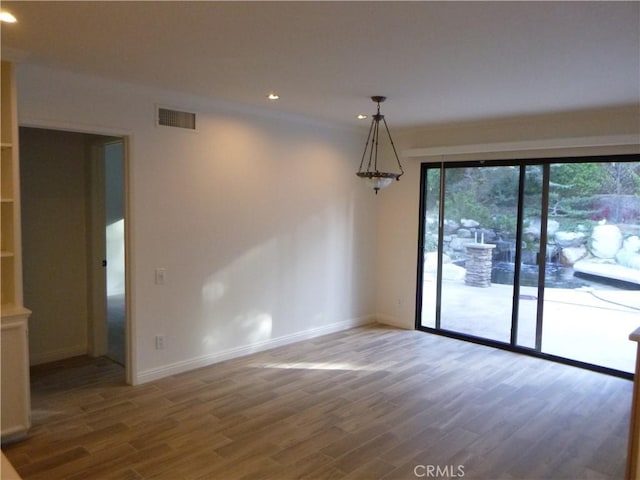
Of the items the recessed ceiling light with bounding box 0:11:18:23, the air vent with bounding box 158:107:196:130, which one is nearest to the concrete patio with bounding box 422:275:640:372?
the air vent with bounding box 158:107:196:130

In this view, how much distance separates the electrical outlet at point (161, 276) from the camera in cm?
425

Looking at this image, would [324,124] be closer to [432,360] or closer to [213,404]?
[432,360]

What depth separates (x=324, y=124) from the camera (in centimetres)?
554

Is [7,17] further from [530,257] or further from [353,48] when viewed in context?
[530,257]

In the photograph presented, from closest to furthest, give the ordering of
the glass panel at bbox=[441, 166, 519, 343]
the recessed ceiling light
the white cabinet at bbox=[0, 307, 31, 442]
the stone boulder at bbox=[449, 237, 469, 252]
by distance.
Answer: the recessed ceiling light, the white cabinet at bbox=[0, 307, 31, 442], the glass panel at bbox=[441, 166, 519, 343], the stone boulder at bbox=[449, 237, 469, 252]

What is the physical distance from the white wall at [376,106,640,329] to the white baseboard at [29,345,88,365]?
3.71 metres

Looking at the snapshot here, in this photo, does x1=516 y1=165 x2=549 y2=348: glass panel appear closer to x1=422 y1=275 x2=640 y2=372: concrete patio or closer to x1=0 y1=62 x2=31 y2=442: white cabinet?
x1=422 y1=275 x2=640 y2=372: concrete patio

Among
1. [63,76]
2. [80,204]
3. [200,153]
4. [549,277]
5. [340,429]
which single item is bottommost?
[340,429]

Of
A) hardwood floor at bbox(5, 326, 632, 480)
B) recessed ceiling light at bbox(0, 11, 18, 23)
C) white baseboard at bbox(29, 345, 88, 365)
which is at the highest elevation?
recessed ceiling light at bbox(0, 11, 18, 23)

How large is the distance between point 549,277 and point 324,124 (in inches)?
119

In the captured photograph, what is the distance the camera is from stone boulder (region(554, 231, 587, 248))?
15.9 feet

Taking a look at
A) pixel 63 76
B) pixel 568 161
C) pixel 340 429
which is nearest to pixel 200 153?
pixel 63 76

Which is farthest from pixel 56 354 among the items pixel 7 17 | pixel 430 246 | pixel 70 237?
pixel 430 246

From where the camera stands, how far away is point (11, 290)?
3.21 m
